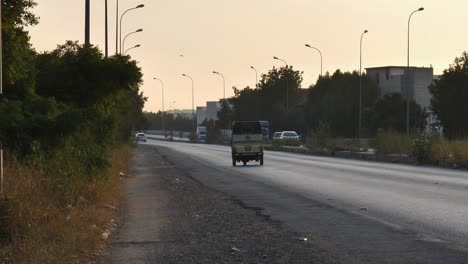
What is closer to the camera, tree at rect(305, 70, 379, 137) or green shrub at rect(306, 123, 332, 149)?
green shrub at rect(306, 123, 332, 149)

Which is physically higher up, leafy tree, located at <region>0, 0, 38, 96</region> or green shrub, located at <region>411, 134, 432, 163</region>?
leafy tree, located at <region>0, 0, 38, 96</region>

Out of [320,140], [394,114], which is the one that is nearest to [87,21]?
[320,140]

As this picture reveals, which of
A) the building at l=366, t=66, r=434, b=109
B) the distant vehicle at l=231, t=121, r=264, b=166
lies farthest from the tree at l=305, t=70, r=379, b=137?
the distant vehicle at l=231, t=121, r=264, b=166

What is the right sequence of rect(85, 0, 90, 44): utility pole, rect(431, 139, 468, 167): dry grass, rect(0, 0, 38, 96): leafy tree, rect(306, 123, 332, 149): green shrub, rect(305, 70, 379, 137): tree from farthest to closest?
rect(305, 70, 379, 137): tree < rect(306, 123, 332, 149): green shrub < rect(431, 139, 468, 167): dry grass < rect(85, 0, 90, 44): utility pole < rect(0, 0, 38, 96): leafy tree

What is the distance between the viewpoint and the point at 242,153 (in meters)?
40.8

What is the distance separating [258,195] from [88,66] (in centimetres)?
563

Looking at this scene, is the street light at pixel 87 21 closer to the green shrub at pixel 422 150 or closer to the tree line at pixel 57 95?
the tree line at pixel 57 95

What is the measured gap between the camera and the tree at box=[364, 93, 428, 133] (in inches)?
3291

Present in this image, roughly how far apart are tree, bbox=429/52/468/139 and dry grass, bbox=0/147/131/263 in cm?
6100

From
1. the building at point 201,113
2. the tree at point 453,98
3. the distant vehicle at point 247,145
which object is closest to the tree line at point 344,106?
the tree at point 453,98

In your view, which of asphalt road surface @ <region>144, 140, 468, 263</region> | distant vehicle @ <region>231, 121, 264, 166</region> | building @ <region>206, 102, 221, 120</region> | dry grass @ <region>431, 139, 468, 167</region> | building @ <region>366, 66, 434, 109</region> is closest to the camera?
asphalt road surface @ <region>144, 140, 468, 263</region>

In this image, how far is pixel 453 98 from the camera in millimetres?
72562

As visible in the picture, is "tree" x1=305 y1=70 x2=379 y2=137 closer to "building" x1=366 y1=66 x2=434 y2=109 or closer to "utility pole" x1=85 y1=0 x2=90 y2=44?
"building" x1=366 y1=66 x2=434 y2=109

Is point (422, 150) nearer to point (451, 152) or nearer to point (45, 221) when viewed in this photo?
point (451, 152)
